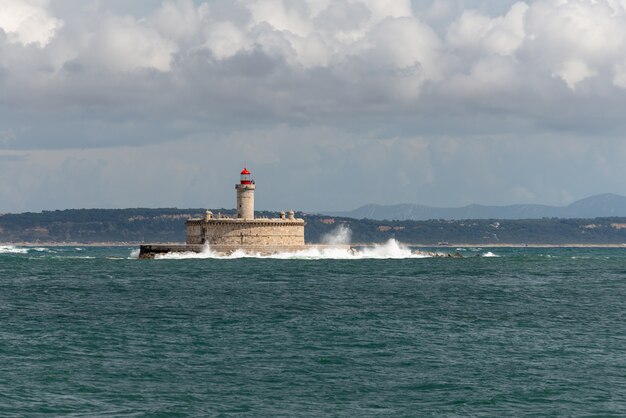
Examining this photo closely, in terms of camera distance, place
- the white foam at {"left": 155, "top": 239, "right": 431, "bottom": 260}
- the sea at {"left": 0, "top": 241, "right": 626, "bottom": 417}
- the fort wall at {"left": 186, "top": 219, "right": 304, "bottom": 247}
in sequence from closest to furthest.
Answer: the sea at {"left": 0, "top": 241, "right": 626, "bottom": 417} → the fort wall at {"left": 186, "top": 219, "right": 304, "bottom": 247} → the white foam at {"left": 155, "top": 239, "right": 431, "bottom": 260}

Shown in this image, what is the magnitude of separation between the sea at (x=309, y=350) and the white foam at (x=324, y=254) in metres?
36.7

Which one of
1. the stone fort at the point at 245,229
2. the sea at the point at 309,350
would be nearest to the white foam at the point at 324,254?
the stone fort at the point at 245,229

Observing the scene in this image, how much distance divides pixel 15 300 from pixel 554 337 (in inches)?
1345

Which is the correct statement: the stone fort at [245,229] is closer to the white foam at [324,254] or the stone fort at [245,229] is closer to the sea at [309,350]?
the white foam at [324,254]

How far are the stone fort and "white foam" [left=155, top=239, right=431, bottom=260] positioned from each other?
1.12 metres

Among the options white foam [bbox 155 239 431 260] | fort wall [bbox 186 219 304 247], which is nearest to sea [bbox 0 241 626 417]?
fort wall [bbox 186 219 304 247]

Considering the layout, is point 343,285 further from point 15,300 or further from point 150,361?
point 150,361

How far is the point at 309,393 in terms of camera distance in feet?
113

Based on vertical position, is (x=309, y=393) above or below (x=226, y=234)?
below

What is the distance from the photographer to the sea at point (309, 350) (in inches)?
1300

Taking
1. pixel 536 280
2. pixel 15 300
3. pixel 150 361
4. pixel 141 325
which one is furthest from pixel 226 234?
pixel 150 361

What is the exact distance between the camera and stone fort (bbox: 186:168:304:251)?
11481 cm

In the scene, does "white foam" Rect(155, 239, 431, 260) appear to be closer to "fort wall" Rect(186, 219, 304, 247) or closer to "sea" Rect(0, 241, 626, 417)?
"fort wall" Rect(186, 219, 304, 247)

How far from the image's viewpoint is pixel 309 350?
141ft
